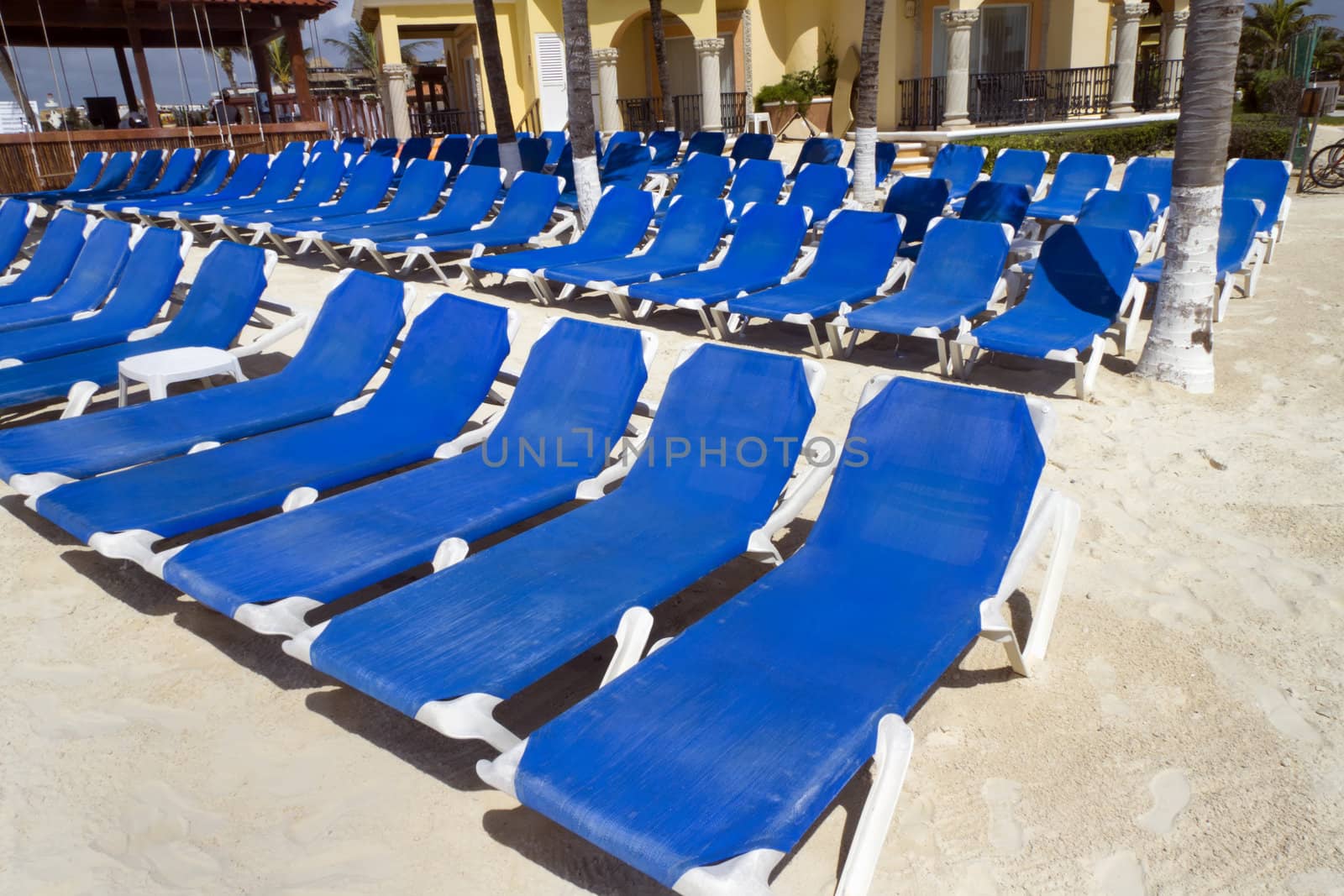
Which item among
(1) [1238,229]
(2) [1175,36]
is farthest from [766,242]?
(2) [1175,36]

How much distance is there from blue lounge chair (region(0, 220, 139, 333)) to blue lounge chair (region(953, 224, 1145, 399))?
5.70 metres

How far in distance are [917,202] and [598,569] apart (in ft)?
20.6

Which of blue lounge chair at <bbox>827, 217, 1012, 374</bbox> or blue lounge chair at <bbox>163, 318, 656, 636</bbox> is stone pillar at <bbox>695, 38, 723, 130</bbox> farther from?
blue lounge chair at <bbox>163, 318, 656, 636</bbox>

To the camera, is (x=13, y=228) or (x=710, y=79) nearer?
(x=13, y=228)

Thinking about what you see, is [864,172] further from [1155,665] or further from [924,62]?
[924,62]

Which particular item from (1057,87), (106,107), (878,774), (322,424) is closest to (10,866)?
(878,774)

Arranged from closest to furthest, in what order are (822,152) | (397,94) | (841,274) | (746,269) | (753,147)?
(841,274) < (746,269) < (822,152) < (753,147) < (397,94)

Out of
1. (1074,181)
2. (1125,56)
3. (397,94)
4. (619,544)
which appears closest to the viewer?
(619,544)

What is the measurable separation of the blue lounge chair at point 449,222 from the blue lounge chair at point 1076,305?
4826mm

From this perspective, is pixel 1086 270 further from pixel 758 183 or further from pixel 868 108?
pixel 868 108

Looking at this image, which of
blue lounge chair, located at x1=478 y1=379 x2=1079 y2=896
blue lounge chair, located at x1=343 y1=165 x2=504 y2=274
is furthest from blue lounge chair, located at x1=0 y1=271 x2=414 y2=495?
blue lounge chair, located at x1=343 y1=165 x2=504 y2=274

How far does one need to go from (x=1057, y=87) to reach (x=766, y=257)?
45.4ft

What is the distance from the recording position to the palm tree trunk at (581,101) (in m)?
9.02

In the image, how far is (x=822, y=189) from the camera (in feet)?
31.5
